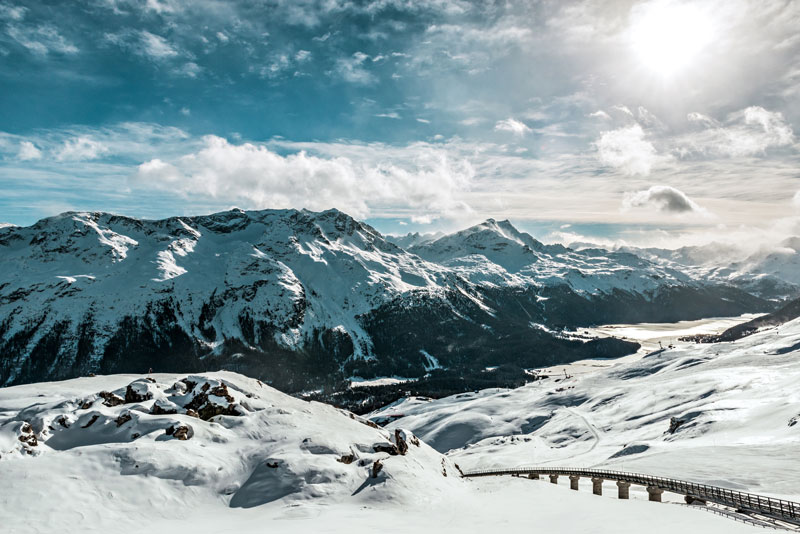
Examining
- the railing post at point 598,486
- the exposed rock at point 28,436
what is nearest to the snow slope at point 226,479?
the exposed rock at point 28,436

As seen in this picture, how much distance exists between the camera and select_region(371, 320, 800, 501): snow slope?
170ft

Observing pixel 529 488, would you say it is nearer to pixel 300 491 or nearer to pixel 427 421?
pixel 300 491

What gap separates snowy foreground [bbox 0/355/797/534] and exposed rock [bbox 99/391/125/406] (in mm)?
135

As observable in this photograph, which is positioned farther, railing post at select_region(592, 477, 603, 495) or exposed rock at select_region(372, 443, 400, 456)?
exposed rock at select_region(372, 443, 400, 456)

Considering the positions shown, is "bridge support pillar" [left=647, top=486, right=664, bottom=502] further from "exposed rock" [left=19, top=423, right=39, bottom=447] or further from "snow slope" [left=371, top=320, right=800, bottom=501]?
"exposed rock" [left=19, top=423, right=39, bottom=447]

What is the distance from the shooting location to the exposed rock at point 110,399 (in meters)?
45.6

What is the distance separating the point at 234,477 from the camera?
3862 cm

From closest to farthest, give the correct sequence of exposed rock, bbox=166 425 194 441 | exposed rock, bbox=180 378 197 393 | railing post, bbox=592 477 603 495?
exposed rock, bbox=166 425 194 441, railing post, bbox=592 477 603 495, exposed rock, bbox=180 378 197 393

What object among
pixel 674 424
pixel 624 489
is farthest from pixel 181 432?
pixel 674 424

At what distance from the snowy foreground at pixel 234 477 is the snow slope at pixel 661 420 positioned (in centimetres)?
429

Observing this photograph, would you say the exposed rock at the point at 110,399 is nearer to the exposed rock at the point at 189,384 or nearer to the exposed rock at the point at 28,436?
the exposed rock at the point at 189,384

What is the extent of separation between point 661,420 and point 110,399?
102 m

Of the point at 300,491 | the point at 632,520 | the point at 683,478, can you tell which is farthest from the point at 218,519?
the point at 683,478

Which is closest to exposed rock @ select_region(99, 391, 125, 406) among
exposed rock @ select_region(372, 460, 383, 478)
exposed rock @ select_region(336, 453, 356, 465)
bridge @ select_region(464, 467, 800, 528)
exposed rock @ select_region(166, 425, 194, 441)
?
exposed rock @ select_region(166, 425, 194, 441)
